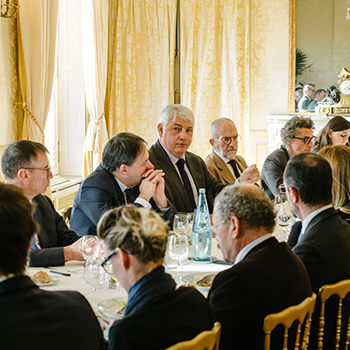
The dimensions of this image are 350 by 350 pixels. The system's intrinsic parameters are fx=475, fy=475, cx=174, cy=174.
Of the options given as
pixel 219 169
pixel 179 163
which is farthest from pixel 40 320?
pixel 219 169

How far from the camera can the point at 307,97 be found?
7.14 m

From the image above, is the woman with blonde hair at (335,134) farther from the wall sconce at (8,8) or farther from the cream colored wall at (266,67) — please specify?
the wall sconce at (8,8)

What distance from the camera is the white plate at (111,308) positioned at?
1648mm

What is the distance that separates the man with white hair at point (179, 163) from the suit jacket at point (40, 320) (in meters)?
2.32

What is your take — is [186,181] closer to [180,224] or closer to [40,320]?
[180,224]

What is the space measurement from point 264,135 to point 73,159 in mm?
2929

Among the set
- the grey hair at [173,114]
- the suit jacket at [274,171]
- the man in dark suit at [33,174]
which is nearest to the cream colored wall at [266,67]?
the suit jacket at [274,171]

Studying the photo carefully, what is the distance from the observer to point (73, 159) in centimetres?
619

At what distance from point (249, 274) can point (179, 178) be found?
7.17ft

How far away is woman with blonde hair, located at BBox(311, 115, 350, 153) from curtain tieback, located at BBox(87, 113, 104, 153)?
8.89 ft

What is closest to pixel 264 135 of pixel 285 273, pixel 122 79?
pixel 122 79

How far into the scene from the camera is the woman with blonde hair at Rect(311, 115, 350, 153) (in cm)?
504

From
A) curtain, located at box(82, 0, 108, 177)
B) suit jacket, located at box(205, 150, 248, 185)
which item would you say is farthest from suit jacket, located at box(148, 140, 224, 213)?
curtain, located at box(82, 0, 108, 177)

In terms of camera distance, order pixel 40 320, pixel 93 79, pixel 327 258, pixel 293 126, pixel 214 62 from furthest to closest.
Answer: pixel 214 62, pixel 93 79, pixel 293 126, pixel 327 258, pixel 40 320
